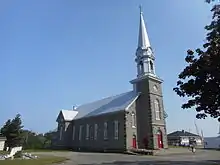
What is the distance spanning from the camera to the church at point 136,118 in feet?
125

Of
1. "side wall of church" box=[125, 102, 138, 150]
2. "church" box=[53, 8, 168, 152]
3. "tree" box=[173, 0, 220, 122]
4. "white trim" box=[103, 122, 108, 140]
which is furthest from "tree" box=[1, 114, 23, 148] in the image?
"tree" box=[173, 0, 220, 122]

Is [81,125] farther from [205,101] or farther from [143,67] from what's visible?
[205,101]

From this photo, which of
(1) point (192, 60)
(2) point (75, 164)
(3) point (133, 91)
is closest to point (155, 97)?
(3) point (133, 91)

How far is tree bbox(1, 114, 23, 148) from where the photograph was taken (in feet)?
179

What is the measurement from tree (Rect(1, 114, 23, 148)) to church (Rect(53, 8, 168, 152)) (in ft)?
53.8

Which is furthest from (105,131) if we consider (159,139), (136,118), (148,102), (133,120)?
(159,139)

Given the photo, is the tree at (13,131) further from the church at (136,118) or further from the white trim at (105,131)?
the white trim at (105,131)

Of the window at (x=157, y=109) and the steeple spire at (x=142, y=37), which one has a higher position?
the steeple spire at (x=142, y=37)

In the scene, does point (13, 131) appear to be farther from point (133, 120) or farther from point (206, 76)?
point (206, 76)

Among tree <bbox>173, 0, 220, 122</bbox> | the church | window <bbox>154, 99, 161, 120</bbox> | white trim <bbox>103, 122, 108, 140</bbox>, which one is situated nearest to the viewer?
tree <bbox>173, 0, 220, 122</bbox>

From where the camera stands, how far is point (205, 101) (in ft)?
42.6

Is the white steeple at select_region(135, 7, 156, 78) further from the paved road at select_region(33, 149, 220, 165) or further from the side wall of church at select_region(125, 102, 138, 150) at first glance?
the paved road at select_region(33, 149, 220, 165)

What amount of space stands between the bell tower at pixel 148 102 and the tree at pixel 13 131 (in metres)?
30.4

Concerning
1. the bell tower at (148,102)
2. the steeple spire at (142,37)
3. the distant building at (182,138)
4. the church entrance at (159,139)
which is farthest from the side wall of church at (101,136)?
the distant building at (182,138)
